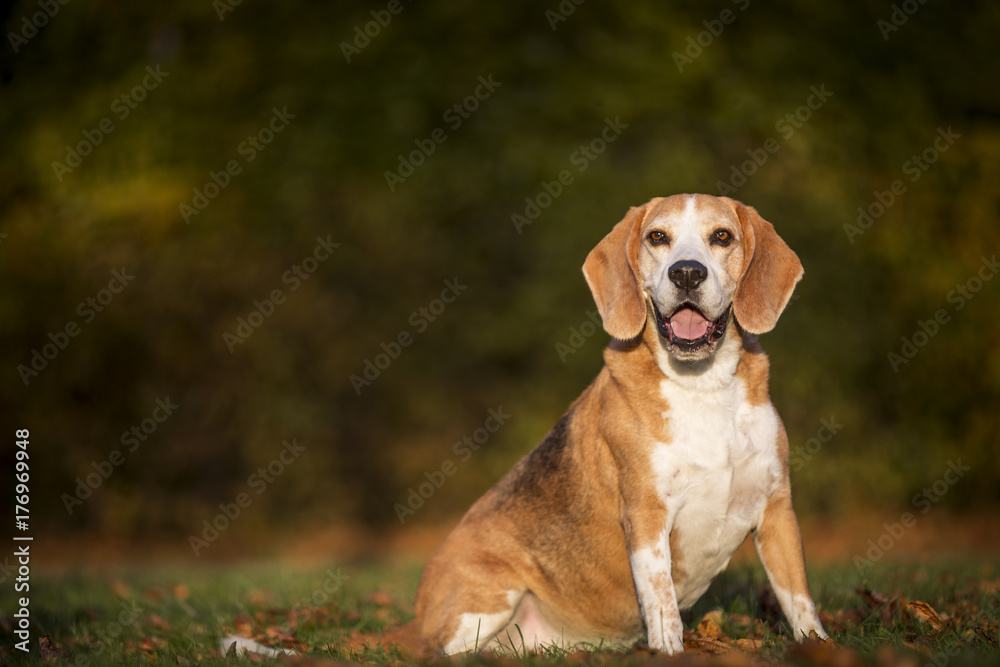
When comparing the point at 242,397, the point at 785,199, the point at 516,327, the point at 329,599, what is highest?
the point at 785,199

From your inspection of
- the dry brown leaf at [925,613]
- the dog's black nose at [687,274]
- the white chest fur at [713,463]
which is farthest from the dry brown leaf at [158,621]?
the dry brown leaf at [925,613]

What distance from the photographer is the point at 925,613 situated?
4.29 meters

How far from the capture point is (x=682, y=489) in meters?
3.84

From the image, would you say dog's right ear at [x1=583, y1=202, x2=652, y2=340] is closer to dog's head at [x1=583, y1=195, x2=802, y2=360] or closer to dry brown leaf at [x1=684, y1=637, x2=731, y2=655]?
dog's head at [x1=583, y1=195, x2=802, y2=360]

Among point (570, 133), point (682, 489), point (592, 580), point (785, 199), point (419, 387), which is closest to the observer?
point (682, 489)

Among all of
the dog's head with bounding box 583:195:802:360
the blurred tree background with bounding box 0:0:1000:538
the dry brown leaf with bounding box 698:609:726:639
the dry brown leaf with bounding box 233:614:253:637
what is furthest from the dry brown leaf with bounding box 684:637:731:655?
the blurred tree background with bounding box 0:0:1000:538

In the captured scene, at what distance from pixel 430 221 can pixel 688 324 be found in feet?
23.7

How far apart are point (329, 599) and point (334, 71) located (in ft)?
23.3

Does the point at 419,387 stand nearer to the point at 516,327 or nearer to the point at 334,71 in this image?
the point at 516,327

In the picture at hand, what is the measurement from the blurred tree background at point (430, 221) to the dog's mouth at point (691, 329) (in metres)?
6.06

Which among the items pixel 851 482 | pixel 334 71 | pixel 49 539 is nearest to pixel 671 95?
pixel 334 71

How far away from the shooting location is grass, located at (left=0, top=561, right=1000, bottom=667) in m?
3.54

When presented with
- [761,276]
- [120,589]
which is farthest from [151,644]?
[761,276]

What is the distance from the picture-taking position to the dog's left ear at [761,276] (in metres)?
4.06
